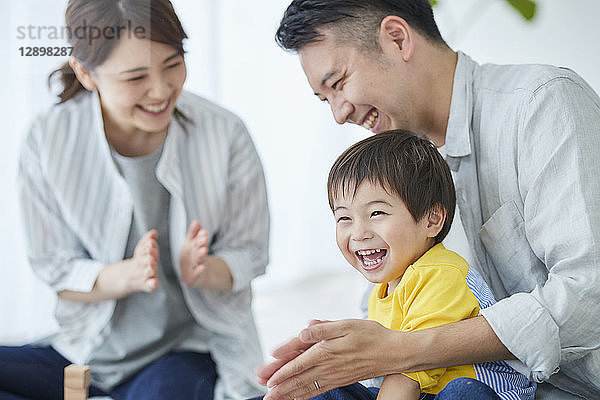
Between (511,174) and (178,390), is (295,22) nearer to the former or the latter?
(511,174)

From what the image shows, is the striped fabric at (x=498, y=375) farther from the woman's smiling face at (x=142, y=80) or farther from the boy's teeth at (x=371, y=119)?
the woman's smiling face at (x=142, y=80)

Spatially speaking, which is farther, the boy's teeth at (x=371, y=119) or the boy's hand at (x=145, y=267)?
the boy's hand at (x=145, y=267)

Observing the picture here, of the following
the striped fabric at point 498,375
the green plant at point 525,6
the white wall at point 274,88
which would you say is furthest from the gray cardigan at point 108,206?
the green plant at point 525,6

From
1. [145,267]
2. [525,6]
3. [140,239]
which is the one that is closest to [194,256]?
[145,267]

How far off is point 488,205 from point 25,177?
41.7 inches

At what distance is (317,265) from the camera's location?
138 inches

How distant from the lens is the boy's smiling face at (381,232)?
1151 millimetres

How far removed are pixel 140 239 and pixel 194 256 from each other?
0.70ft

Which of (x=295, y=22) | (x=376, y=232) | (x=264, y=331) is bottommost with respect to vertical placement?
(x=264, y=331)

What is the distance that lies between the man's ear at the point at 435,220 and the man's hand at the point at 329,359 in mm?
197

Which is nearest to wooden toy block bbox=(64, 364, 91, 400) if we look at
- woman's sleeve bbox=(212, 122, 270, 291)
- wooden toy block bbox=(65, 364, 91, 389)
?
wooden toy block bbox=(65, 364, 91, 389)

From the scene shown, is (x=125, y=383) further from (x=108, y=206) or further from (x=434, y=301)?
(x=434, y=301)

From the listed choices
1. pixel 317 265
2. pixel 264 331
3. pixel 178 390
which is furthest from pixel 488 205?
pixel 317 265

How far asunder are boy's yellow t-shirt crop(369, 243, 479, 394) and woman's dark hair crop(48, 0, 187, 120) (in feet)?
2.41
